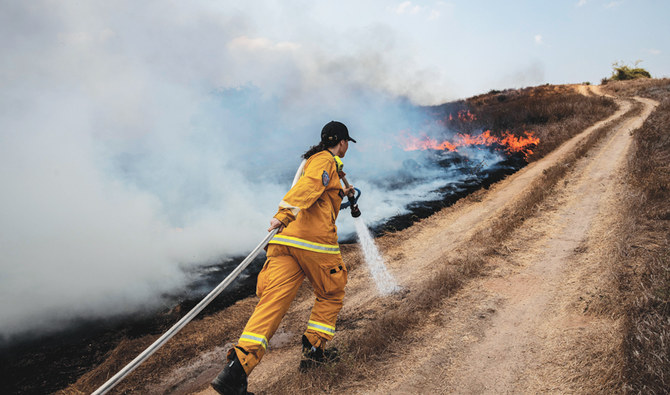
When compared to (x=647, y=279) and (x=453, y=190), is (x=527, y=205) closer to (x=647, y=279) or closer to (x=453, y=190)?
(x=453, y=190)

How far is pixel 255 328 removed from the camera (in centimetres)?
250

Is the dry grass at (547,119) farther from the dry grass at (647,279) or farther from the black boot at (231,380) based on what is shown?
the black boot at (231,380)

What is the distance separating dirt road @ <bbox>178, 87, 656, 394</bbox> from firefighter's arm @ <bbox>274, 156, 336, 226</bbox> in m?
1.54

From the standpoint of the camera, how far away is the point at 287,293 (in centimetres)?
271

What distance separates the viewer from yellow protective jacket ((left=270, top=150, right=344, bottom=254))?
2639 mm

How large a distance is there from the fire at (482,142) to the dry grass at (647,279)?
682 cm

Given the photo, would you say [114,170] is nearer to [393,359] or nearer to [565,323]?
[393,359]

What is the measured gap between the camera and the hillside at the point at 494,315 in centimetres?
272

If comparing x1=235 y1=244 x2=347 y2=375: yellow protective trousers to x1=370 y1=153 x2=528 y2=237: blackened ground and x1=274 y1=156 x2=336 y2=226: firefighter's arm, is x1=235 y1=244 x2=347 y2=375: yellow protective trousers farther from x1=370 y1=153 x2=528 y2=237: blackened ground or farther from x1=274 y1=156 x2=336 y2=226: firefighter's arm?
x1=370 y1=153 x2=528 y2=237: blackened ground

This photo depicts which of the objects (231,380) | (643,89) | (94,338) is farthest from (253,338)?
(643,89)

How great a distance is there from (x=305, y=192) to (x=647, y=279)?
346cm

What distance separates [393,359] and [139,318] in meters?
3.45

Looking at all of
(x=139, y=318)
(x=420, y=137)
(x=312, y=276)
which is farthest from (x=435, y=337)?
(x=420, y=137)

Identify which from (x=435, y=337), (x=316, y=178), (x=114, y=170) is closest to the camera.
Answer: (x=316, y=178)
